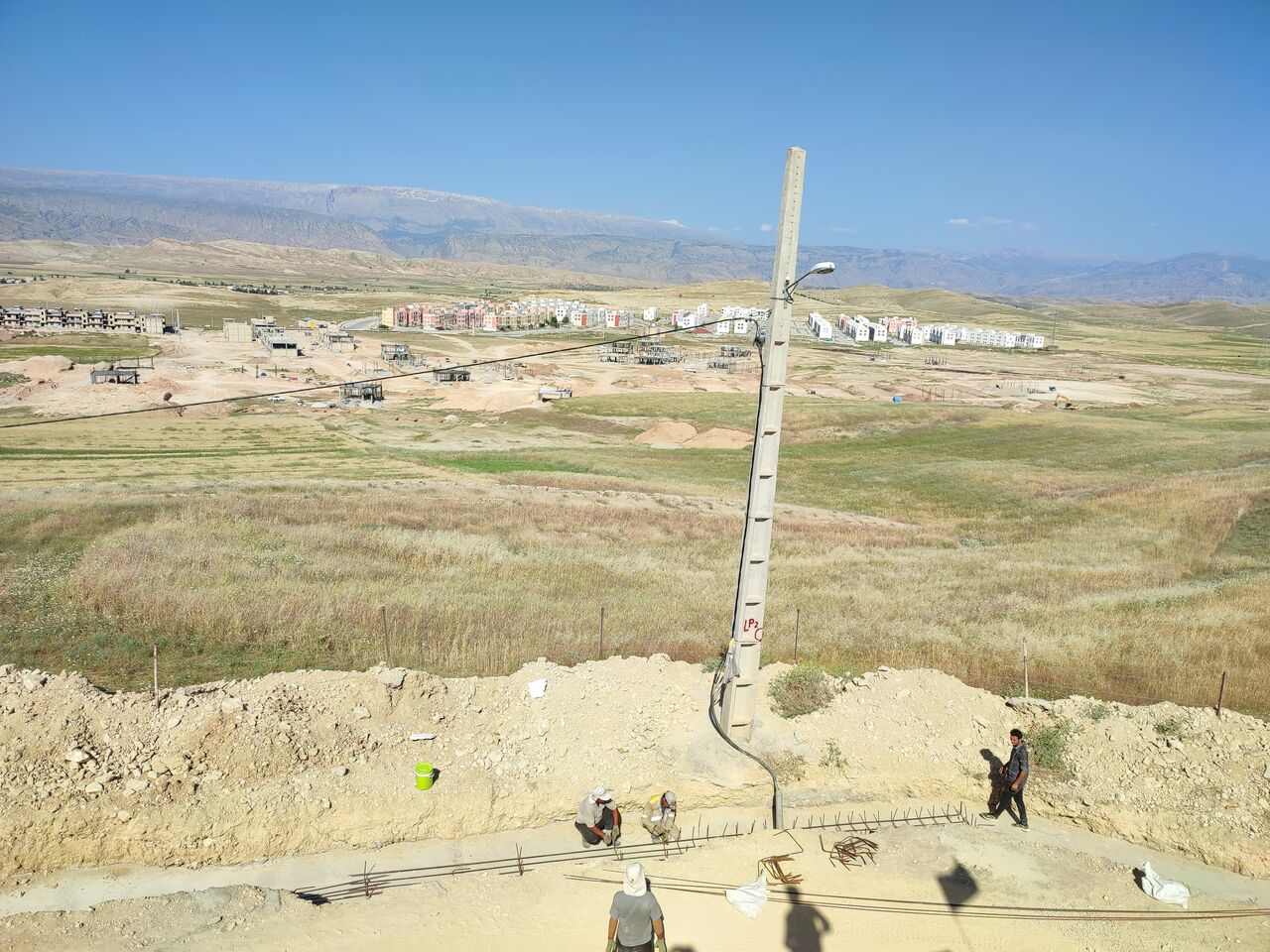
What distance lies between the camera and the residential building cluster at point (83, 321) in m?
117

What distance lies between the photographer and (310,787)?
10.5 metres

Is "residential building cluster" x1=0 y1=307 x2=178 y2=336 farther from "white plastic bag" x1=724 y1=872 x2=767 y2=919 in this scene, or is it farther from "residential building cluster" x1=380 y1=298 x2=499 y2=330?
"white plastic bag" x1=724 y1=872 x2=767 y2=919

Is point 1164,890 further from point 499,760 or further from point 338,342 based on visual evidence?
point 338,342

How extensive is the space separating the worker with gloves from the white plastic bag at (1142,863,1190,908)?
5608 millimetres

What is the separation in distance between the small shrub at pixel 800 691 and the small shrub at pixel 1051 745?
3.01 metres

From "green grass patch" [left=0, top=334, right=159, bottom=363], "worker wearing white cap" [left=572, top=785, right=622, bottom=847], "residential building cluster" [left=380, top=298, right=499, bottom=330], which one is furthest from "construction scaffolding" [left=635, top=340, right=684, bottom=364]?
"worker wearing white cap" [left=572, top=785, right=622, bottom=847]

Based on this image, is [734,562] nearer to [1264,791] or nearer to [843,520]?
[843,520]

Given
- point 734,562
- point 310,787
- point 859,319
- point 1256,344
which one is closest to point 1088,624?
point 734,562

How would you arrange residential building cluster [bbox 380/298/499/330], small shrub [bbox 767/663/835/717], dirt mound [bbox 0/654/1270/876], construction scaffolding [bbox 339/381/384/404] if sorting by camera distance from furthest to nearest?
residential building cluster [bbox 380/298/499/330], construction scaffolding [bbox 339/381/384/404], small shrub [bbox 767/663/835/717], dirt mound [bbox 0/654/1270/876]

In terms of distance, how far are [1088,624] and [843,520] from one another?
16441 mm

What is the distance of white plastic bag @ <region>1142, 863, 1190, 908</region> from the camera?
928cm

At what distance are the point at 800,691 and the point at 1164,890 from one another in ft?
17.1

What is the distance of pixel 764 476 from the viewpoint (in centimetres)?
1119

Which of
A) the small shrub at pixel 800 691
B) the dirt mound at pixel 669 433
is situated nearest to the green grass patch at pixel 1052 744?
the small shrub at pixel 800 691
